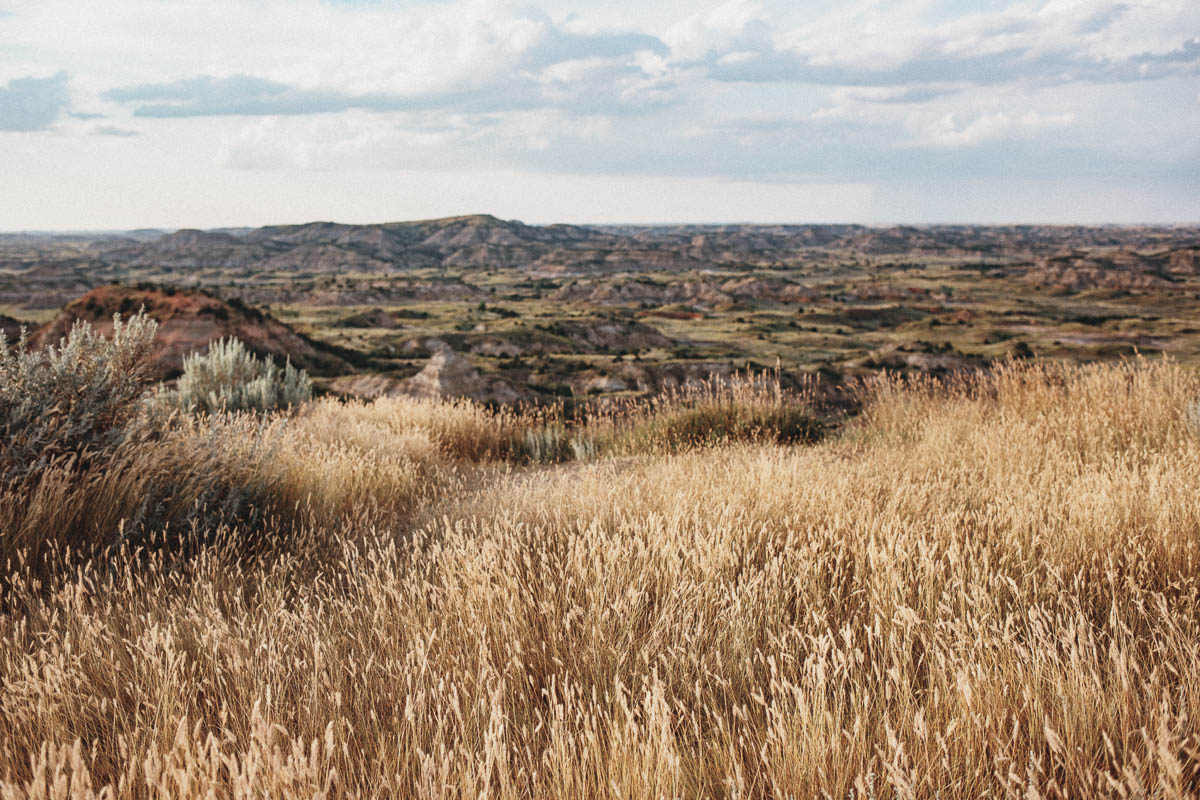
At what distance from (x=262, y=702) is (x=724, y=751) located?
1493 mm

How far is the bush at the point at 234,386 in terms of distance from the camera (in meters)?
10.1

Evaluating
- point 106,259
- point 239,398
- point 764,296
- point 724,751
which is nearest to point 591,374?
point 239,398

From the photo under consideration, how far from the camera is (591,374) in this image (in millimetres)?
24203

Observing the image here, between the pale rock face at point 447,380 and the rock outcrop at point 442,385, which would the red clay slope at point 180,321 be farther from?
the pale rock face at point 447,380

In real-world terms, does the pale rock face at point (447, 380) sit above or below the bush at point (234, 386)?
below

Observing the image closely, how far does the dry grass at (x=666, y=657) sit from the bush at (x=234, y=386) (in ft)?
18.7

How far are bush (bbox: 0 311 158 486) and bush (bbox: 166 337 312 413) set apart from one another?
4.49 m

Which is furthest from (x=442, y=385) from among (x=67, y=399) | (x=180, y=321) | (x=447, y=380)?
(x=67, y=399)

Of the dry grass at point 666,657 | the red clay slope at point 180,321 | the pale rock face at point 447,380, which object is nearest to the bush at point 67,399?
the dry grass at point 666,657

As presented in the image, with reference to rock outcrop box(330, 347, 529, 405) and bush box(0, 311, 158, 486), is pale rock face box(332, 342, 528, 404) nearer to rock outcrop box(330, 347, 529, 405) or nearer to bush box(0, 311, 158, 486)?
rock outcrop box(330, 347, 529, 405)

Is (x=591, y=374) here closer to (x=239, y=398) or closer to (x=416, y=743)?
(x=239, y=398)

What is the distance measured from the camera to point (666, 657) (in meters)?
2.68

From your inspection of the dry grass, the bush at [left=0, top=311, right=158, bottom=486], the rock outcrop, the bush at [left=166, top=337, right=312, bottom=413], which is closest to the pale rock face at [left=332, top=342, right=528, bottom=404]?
the rock outcrop

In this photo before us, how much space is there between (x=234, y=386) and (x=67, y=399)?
6020mm
